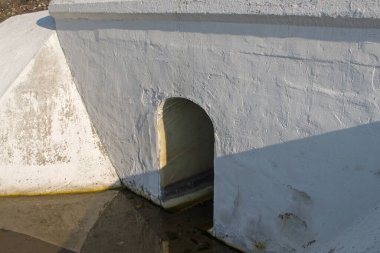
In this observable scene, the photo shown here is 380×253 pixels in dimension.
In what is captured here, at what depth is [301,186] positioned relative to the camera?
4172 millimetres

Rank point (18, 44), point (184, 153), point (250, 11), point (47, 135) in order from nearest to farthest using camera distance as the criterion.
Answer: point (250, 11), point (184, 153), point (47, 135), point (18, 44)

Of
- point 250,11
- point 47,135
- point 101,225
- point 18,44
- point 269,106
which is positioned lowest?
point 101,225

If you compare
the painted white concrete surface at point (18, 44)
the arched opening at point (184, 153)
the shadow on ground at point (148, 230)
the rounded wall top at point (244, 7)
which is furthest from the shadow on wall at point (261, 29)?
the shadow on ground at point (148, 230)

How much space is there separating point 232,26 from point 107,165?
11.3ft

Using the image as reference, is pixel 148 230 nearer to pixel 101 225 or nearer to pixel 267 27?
pixel 101 225

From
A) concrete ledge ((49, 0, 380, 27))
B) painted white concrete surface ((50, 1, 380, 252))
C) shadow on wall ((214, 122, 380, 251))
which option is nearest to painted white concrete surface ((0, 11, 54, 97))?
painted white concrete surface ((50, 1, 380, 252))

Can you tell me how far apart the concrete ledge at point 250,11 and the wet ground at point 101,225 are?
2.68m

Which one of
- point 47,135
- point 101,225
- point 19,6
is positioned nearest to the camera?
point 101,225

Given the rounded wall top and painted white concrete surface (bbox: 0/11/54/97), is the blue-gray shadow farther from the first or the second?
painted white concrete surface (bbox: 0/11/54/97)

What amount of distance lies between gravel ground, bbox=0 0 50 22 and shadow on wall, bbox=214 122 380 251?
408 inches

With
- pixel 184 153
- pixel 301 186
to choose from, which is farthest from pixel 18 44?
pixel 301 186

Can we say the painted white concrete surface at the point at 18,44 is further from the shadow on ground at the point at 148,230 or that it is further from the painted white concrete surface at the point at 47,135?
the shadow on ground at the point at 148,230

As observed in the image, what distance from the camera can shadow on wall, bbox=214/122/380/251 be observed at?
3666 millimetres

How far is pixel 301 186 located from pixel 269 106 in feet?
2.74
